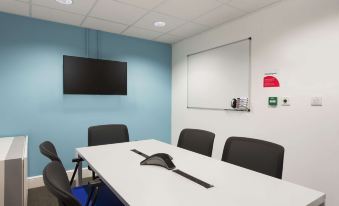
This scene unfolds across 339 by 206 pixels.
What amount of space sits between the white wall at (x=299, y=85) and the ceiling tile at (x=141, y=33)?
4.58ft

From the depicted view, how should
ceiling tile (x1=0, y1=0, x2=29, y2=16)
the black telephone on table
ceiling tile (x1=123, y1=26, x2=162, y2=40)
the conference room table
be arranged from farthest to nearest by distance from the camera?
1. ceiling tile (x1=123, y1=26, x2=162, y2=40)
2. ceiling tile (x1=0, y1=0, x2=29, y2=16)
3. the black telephone on table
4. the conference room table

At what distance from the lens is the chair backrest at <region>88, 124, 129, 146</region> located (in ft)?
8.95

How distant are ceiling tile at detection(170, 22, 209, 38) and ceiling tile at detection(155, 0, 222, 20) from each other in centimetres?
42

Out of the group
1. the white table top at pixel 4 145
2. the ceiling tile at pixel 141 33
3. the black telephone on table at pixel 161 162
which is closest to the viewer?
the black telephone on table at pixel 161 162

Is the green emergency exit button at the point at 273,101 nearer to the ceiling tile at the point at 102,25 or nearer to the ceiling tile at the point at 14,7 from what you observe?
the ceiling tile at the point at 102,25

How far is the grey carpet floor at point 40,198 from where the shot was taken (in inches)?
106

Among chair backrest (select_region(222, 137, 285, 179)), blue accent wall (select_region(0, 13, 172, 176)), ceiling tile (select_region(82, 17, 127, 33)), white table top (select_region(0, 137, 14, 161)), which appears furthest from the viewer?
ceiling tile (select_region(82, 17, 127, 33))

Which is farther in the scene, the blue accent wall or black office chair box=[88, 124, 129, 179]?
the blue accent wall

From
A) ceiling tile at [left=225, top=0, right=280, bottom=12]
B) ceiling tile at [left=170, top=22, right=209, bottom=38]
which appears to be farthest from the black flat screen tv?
ceiling tile at [left=225, top=0, right=280, bottom=12]

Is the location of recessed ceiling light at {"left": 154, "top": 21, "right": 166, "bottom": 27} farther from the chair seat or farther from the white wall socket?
the chair seat

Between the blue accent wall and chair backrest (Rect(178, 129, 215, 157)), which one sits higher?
the blue accent wall

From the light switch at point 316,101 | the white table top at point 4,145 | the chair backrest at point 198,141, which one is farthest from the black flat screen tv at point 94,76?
the light switch at point 316,101

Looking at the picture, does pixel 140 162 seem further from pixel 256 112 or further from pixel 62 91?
pixel 62 91

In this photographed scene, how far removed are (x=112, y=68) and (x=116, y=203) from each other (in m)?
2.65
